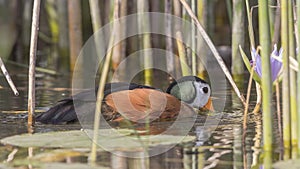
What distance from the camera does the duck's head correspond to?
200 inches

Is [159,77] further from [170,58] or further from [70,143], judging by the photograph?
[70,143]

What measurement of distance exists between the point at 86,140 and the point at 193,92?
149cm

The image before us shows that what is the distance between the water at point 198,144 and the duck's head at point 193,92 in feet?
0.51

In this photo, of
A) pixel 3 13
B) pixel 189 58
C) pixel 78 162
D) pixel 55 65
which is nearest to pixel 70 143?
pixel 78 162

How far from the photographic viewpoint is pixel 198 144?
12.7 ft

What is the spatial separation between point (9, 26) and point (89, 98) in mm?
4079

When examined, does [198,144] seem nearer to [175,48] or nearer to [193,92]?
[193,92]

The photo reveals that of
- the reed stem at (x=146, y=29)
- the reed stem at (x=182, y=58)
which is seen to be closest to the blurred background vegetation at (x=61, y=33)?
the reed stem at (x=146, y=29)

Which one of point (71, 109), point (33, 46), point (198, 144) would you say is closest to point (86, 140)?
point (198, 144)

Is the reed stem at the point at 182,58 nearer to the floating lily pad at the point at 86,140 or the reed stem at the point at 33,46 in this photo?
the reed stem at the point at 33,46

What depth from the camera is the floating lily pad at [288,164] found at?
3189mm

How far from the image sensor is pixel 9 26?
8484 mm

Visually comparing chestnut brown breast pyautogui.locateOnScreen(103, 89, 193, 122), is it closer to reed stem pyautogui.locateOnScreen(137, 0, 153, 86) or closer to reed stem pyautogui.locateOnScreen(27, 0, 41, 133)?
reed stem pyautogui.locateOnScreen(27, 0, 41, 133)

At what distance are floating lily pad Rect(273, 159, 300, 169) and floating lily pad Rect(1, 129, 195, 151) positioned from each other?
60cm
